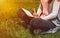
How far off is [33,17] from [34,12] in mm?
48

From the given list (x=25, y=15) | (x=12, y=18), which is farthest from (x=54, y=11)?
(x=12, y=18)

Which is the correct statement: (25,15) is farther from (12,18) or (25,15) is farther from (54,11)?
(54,11)

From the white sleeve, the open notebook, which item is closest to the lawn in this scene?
the open notebook

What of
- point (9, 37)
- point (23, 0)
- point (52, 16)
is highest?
Result: point (23, 0)

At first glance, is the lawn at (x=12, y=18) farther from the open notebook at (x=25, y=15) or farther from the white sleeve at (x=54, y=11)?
the white sleeve at (x=54, y=11)

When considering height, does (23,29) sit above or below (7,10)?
below

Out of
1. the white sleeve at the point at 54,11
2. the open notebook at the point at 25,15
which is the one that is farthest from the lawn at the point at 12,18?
the white sleeve at the point at 54,11

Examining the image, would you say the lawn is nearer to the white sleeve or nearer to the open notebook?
the open notebook

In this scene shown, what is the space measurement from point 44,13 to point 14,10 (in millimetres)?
282

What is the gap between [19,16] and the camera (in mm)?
1528

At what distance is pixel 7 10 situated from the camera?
153 cm

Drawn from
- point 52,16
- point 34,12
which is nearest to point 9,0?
point 34,12

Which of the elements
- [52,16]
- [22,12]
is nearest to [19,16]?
[22,12]

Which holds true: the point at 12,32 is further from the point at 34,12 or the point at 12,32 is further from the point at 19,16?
the point at 34,12
